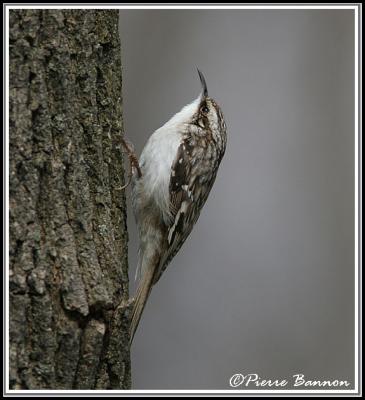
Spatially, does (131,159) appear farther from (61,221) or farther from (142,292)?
(61,221)

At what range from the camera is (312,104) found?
5988 mm

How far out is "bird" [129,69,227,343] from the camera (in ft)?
10.4

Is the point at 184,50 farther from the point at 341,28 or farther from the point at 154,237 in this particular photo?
the point at 154,237

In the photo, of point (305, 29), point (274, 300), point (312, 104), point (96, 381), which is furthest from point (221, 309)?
point (96, 381)

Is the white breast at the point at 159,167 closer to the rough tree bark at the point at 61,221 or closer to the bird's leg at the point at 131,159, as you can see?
the bird's leg at the point at 131,159

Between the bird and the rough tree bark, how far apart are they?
0.75 meters

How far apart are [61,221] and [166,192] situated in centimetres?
111

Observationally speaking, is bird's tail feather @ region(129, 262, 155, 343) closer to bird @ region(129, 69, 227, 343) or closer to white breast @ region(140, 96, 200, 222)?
bird @ region(129, 69, 227, 343)

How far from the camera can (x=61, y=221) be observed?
2170mm

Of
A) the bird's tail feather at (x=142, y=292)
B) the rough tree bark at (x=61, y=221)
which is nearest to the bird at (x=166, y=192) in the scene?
the bird's tail feather at (x=142, y=292)

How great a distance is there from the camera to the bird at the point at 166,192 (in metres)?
3.18

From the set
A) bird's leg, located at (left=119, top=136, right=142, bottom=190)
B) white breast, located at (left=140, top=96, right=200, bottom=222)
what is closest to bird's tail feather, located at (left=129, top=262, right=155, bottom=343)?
white breast, located at (left=140, top=96, right=200, bottom=222)

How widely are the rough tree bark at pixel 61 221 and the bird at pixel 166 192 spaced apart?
2.48ft

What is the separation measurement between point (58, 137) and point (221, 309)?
3.39 meters
